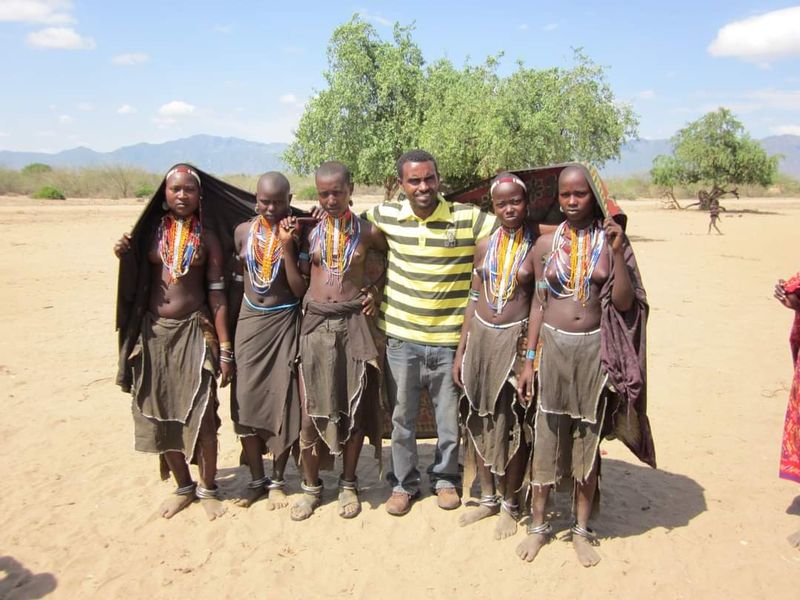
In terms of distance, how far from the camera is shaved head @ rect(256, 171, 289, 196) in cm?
370

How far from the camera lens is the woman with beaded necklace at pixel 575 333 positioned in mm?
3229

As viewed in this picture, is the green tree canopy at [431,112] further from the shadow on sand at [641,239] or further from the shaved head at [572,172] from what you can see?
the shaved head at [572,172]

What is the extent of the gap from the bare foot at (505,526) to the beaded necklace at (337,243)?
1.67 m

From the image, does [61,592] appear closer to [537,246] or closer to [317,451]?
[317,451]

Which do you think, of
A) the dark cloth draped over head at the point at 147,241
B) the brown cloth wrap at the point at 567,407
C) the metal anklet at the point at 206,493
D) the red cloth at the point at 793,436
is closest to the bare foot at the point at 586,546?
the brown cloth wrap at the point at 567,407

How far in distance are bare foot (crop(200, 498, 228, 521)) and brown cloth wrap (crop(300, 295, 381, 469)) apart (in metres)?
0.80

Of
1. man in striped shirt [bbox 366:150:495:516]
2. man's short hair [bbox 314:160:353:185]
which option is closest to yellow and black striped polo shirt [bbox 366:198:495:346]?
man in striped shirt [bbox 366:150:495:516]

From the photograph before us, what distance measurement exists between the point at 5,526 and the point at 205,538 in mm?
1229

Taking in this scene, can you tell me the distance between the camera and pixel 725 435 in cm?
522

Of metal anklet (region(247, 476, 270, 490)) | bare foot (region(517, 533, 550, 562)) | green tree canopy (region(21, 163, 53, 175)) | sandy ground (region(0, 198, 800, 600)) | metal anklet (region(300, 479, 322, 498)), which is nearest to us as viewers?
sandy ground (region(0, 198, 800, 600))

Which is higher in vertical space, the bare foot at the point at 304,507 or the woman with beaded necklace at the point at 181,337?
the woman with beaded necklace at the point at 181,337

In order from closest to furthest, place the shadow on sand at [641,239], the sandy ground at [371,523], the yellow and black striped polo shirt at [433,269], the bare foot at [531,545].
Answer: the sandy ground at [371,523]
the bare foot at [531,545]
the yellow and black striped polo shirt at [433,269]
the shadow on sand at [641,239]

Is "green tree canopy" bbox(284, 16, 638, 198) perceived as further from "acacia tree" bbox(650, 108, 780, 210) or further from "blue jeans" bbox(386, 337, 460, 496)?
"acacia tree" bbox(650, 108, 780, 210)

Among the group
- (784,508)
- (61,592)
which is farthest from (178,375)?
(784,508)
